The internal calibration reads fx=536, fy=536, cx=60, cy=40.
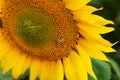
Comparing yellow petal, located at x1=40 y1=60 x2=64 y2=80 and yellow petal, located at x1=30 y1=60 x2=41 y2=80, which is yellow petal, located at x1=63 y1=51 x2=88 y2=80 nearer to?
yellow petal, located at x1=40 y1=60 x2=64 y2=80

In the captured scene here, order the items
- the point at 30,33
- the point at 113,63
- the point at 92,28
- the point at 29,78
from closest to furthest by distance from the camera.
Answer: the point at 92,28 → the point at 30,33 → the point at 29,78 → the point at 113,63

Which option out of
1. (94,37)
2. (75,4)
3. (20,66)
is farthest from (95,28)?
(20,66)

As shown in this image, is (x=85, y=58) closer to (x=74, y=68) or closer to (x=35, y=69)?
(x=74, y=68)

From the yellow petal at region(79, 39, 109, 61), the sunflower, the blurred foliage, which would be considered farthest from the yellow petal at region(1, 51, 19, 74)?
the blurred foliage

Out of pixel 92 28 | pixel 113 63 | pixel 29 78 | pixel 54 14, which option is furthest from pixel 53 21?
pixel 113 63

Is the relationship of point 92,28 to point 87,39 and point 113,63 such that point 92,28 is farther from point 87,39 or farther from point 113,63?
Result: point 113,63

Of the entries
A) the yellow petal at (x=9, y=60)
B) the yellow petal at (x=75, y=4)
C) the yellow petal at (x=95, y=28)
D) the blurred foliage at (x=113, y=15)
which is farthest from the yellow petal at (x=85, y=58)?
the blurred foliage at (x=113, y=15)
